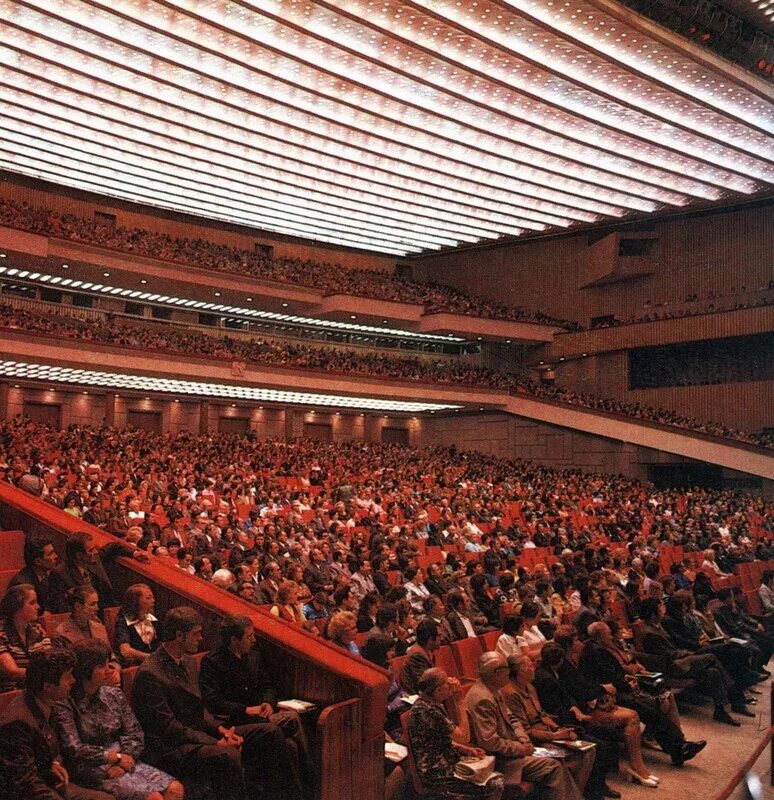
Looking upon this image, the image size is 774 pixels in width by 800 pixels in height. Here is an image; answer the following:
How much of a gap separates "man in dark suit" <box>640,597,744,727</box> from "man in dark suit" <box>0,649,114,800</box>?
445 cm

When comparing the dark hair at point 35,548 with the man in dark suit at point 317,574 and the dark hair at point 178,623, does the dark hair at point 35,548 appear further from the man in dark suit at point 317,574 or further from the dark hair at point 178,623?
the man in dark suit at point 317,574

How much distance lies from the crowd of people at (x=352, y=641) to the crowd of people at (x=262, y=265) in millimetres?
10860

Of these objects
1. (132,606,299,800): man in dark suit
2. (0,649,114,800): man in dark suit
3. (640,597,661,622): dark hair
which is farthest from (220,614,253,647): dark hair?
(640,597,661,622): dark hair

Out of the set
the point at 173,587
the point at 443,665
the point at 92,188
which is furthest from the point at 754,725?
the point at 92,188

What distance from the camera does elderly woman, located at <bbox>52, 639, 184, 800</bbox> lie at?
284cm

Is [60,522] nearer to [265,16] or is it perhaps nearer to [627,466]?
[265,16]

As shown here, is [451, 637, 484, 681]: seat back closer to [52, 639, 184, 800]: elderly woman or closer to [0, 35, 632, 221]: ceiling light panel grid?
[52, 639, 184, 800]: elderly woman

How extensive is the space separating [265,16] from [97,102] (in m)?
5.84

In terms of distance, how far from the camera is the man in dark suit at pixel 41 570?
421cm

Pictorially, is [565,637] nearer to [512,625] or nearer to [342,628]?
[512,625]

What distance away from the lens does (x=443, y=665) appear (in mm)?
4996

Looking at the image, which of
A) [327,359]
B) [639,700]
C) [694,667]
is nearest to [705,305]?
[327,359]

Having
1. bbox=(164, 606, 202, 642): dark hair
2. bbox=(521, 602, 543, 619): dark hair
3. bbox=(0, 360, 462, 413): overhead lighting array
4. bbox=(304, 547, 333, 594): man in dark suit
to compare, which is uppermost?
bbox=(0, 360, 462, 413): overhead lighting array

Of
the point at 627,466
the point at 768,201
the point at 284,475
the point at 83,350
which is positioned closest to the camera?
the point at 284,475
